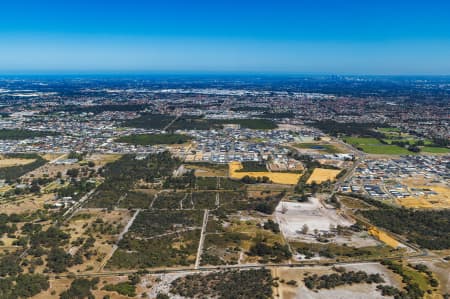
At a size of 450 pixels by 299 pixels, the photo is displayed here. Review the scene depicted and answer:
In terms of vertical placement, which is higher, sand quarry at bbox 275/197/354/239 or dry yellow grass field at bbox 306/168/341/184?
dry yellow grass field at bbox 306/168/341/184

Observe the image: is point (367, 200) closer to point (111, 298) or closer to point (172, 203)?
point (172, 203)

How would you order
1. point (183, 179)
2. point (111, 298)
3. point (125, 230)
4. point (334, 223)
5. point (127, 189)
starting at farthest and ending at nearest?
point (183, 179) < point (127, 189) < point (334, 223) < point (125, 230) < point (111, 298)

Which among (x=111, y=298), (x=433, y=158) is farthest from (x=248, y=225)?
(x=433, y=158)

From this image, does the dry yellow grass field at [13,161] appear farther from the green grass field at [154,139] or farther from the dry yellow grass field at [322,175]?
the dry yellow grass field at [322,175]

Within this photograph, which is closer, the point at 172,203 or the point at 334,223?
the point at 334,223

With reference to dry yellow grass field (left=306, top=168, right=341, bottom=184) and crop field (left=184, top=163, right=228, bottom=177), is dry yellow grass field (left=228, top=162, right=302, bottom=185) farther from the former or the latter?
dry yellow grass field (left=306, top=168, right=341, bottom=184)

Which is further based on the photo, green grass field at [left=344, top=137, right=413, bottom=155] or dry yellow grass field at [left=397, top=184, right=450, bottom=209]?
green grass field at [left=344, top=137, right=413, bottom=155]

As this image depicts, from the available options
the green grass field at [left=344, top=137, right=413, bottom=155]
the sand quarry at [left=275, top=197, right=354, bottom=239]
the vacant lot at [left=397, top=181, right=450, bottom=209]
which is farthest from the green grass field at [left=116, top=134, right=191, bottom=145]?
the vacant lot at [left=397, top=181, right=450, bottom=209]
